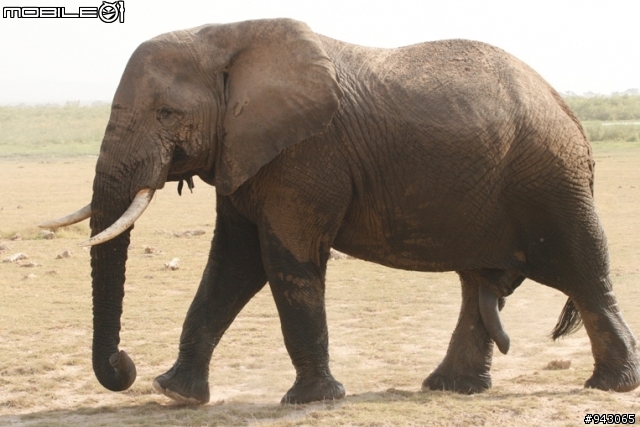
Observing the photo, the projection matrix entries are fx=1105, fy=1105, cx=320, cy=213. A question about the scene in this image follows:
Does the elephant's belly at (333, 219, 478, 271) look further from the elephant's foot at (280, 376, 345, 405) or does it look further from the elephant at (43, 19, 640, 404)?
the elephant's foot at (280, 376, 345, 405)

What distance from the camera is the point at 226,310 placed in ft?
24.3

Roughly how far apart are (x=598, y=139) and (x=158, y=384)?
33.4 meters

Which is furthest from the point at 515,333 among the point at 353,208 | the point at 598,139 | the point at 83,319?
the point at 598,139

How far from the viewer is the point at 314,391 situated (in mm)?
6938

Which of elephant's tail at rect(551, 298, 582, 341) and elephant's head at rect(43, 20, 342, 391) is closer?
elephant's head at rect(43, 20, 342, 391)

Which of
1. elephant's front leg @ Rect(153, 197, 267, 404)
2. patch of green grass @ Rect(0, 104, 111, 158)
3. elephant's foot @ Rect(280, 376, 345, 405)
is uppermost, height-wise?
elephant's front leg @ Rect(153, 197, 267, 404)

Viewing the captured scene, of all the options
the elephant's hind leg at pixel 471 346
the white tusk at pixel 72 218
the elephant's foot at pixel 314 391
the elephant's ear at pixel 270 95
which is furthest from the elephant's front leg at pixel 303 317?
the white tusk at pixel 72 218

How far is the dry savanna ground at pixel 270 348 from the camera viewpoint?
678 centimetres

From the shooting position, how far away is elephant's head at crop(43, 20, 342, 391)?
6.46 metres

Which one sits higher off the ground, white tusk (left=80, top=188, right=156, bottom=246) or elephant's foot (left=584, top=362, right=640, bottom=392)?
white tusk (left=80, top=188, right=156, bottom=246)

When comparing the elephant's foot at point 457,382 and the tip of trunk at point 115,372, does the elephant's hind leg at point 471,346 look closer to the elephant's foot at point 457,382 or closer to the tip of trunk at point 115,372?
the elephant's foot at point 457,382

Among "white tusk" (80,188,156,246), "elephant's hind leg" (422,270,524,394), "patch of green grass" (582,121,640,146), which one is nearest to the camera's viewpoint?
"white tusk" (80,188,156,246)

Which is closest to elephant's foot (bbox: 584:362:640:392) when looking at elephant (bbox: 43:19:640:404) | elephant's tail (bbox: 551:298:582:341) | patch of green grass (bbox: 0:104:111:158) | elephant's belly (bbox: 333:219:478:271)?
elephant (bbox: 43:19:640:404)

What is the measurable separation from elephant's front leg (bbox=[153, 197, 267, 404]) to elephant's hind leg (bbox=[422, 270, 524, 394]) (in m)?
1.44
